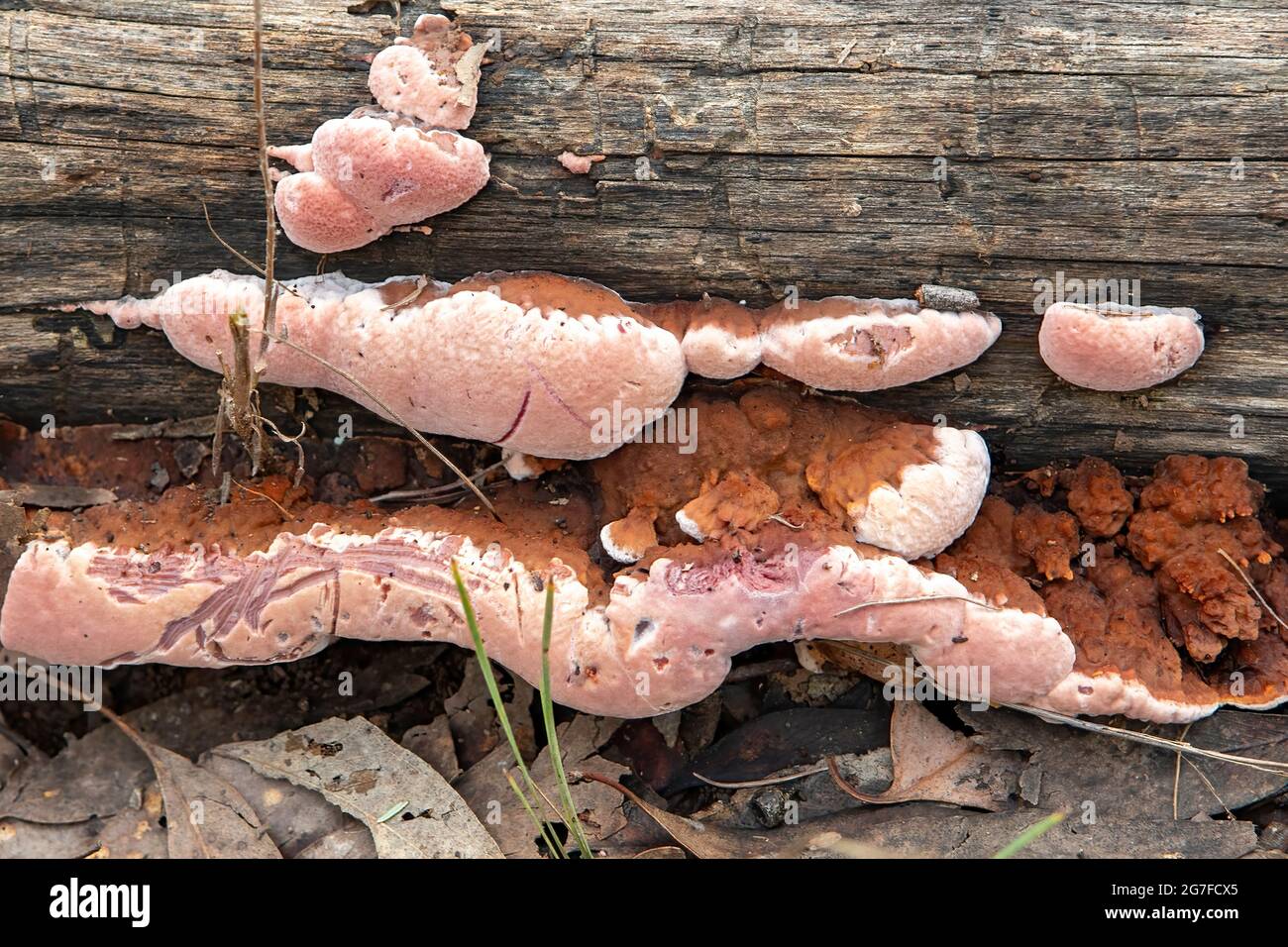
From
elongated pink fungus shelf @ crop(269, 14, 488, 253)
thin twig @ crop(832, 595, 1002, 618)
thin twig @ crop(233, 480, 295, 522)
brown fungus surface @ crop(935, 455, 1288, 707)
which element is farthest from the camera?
thin twig @ crop(233, 480, 295, 522)

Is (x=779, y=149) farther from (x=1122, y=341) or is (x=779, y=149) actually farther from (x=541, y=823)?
(x=541, y=823)

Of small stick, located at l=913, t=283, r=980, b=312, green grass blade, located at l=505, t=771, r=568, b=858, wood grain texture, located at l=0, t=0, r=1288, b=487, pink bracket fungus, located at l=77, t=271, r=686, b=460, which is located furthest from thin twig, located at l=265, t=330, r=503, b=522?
small stick, located at l=913, t=283, r=980, b=312

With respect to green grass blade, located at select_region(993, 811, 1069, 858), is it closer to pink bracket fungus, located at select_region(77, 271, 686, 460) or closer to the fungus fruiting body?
the fungus fruiting body

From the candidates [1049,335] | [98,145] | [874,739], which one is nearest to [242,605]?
[98,145]

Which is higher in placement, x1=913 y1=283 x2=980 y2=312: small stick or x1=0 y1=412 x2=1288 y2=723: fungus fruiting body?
x1=913 y1=283 x2=980 y2=312: small stick

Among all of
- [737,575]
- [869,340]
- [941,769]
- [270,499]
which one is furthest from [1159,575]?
[270,499]

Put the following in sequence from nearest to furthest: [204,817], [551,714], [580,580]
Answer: [551,714]
[580,580]
[204,817]

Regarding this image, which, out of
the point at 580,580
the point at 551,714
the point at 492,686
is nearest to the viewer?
the point at 492,686
